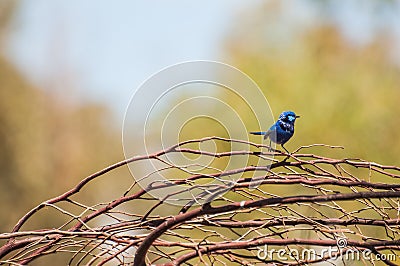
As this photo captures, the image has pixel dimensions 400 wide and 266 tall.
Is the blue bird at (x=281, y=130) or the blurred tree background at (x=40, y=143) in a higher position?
the blurred tree background at (x=40, y=143)

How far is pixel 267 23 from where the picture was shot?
687cm

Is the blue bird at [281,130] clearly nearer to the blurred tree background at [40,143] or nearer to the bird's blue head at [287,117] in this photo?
the bird's blue head at [287,117]

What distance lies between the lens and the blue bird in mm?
973

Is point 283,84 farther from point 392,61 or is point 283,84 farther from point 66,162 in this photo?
point 66,162

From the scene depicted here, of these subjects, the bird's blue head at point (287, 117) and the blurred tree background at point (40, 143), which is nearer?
the bird's blue head at point (287, 117)

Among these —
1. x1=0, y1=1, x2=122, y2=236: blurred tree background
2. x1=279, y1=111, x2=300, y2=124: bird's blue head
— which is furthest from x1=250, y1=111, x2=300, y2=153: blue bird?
→ x1=0, y1=1, x2=122, y2=236: blurred tree background

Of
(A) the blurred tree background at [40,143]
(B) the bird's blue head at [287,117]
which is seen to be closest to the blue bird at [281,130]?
(B) the bird's blue head at [287,117]

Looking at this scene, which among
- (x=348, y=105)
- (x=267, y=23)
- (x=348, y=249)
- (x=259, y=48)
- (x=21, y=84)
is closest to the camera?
(x=348, y=249)

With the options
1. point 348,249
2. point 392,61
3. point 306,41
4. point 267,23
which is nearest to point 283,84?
point 392,61

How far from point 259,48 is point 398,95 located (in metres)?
1.75

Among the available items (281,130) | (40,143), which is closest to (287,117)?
(281,130)

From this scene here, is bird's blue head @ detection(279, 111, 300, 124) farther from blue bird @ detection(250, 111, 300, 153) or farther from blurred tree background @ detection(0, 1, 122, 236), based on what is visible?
blurred tree background @ detection(0, 1, 122, 236)

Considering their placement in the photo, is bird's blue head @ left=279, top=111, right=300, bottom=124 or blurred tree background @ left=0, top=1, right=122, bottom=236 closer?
bird's blue head @ left=279, top=111, right=300, bottom=124

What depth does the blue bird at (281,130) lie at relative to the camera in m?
0.97
